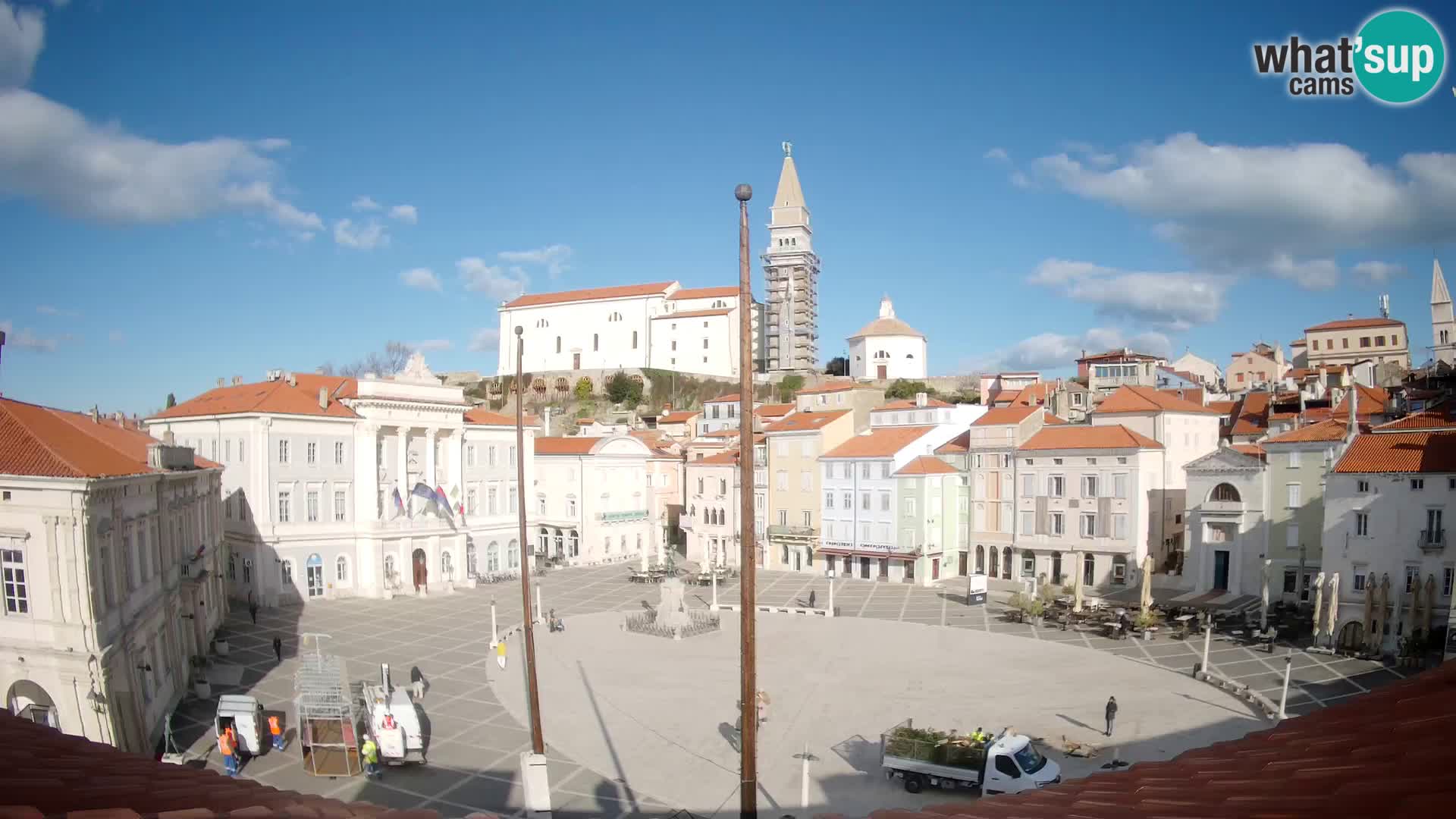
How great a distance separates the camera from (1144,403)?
5500 cm

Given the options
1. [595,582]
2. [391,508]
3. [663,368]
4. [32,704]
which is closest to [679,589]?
[595,582]

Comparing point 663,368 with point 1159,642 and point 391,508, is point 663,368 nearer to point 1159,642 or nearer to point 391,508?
point 391,508

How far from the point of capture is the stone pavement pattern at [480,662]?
21781 mm

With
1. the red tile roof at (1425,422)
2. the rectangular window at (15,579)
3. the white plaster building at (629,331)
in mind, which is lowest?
the rectangular window at (15,579)

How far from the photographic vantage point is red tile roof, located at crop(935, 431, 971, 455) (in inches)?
2368

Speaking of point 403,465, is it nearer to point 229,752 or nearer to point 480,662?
point 480,662

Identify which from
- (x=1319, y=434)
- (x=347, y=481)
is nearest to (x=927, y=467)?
(x=1319, y=434)

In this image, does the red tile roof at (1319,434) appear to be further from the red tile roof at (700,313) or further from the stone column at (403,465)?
the red tile roof at (700,313)

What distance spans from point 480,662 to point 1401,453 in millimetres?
36913

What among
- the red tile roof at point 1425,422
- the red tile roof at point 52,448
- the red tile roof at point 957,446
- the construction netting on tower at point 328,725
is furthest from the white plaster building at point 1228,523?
the red tile roof at point 52,448

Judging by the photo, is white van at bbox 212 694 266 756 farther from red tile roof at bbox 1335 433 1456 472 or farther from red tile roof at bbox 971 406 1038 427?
red tile roof at bbox 971 406 1038 427

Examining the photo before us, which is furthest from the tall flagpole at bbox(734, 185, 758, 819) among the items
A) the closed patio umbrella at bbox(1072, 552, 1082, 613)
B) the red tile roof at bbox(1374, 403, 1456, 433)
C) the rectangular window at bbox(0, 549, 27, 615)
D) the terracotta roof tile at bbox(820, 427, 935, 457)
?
the terracotta roof tile at bbox(820, 427, 935, 457)

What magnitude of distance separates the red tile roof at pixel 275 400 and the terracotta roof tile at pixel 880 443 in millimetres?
31131

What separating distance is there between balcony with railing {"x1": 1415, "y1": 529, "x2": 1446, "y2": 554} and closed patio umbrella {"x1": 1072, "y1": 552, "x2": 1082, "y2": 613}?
13.4 meters
